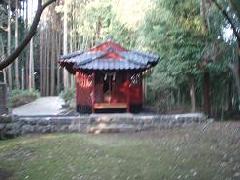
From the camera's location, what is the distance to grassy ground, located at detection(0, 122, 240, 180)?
9.02 metres

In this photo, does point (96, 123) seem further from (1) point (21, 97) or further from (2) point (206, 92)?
(1) point (21, 97)

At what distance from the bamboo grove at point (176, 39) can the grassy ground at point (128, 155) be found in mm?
3171

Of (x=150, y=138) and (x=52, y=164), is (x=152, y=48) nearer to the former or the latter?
(x=150, y=138)

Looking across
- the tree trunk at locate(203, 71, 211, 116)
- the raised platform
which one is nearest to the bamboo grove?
the tree trunk at locate(203, 71, 211, 116)

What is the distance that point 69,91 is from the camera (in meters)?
29.1

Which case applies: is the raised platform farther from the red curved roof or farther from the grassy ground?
the red curved roof

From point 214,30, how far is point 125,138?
702 cm

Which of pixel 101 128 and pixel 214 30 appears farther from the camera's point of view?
pixel 214 30

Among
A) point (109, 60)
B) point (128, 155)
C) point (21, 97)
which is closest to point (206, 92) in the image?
point (109, 60)

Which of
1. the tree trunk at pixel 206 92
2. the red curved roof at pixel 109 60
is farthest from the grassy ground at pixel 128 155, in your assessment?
the red curved roof at pixel 109 60

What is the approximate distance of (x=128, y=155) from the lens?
10992mm

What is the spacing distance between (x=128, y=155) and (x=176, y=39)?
9.59m

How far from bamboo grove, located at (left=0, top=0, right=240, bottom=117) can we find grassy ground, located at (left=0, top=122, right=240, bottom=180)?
10.4 feet

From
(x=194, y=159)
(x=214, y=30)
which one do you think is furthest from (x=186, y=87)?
(x=194, y=159)
